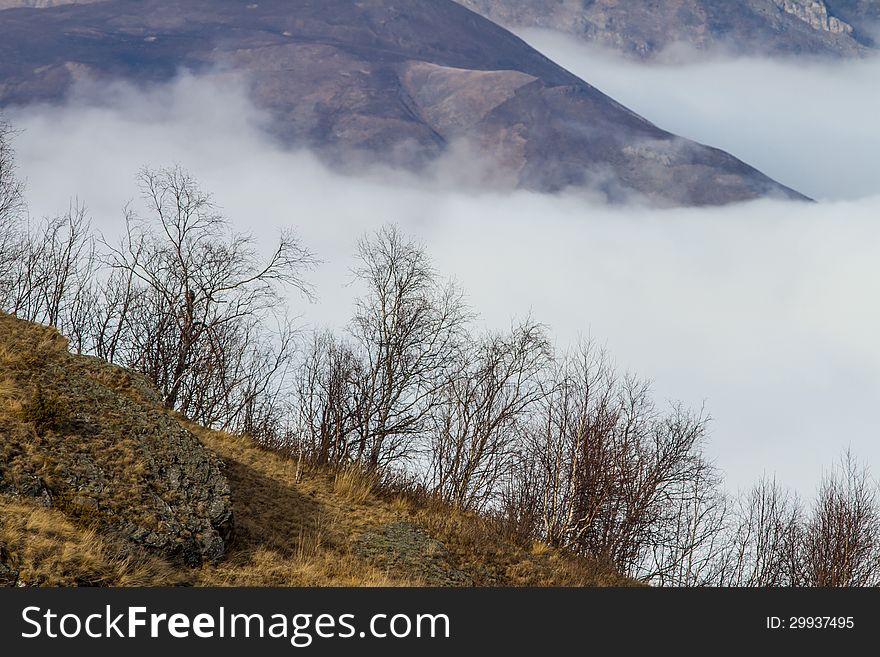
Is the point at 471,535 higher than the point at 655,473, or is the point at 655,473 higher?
the point at 655,473

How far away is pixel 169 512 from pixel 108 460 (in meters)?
1.50

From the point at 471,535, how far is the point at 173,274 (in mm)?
20555

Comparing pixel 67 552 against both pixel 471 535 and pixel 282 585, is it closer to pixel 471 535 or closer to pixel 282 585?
pixel 282 585

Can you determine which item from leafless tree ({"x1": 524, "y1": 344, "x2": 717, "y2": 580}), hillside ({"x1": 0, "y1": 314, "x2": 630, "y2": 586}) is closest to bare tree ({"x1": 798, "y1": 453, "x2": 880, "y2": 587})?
leafless tree ({"x1": 524, "y1": 344, "x2": 717, "y2": 580})

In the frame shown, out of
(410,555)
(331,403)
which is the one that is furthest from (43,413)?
(331,403)

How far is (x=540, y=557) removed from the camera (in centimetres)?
1906

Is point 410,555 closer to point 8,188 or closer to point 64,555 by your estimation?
point 64,555

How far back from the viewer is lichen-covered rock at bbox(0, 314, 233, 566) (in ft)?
40.2

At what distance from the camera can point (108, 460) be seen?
13.5 m

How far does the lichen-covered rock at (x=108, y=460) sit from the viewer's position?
12.3 meters

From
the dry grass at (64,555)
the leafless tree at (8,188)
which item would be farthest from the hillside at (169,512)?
the leafless tree at (8,188)

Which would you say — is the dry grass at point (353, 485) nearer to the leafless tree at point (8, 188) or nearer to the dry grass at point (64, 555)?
the dry grass at point (64, 555)

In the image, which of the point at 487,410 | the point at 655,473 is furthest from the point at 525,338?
the point at 655,473

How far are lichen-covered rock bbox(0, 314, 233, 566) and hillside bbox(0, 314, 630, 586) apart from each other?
3cm
